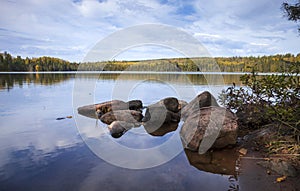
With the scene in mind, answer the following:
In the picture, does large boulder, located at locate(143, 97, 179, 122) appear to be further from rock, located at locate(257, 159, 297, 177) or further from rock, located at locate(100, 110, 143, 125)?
rock, located at locate(257, 159, 297, 177)

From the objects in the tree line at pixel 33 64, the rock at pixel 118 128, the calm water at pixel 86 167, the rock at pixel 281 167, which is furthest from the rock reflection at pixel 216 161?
the tree line at pixel 33 64

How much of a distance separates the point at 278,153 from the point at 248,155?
67cm

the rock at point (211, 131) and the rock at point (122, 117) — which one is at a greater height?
the rock at point (211, 131)

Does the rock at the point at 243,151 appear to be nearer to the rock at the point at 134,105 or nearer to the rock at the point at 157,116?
the rock at the point at 157,116

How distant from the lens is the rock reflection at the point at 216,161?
4.42 metres

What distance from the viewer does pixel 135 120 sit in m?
8.59

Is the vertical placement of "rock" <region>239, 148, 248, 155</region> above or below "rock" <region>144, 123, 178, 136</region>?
above

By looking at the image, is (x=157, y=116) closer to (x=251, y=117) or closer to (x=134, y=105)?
(x=134, y=105)

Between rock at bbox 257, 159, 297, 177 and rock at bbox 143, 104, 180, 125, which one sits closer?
rock at bbox 257, 159, 297, 177

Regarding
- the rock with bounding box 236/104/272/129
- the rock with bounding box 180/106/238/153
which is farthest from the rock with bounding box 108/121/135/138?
the rock with bounding box 236/104/272/129

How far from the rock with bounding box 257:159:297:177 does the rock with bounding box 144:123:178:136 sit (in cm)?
360

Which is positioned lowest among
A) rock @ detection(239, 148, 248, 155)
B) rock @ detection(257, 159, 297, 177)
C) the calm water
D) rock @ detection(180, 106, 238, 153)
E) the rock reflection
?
the calm water

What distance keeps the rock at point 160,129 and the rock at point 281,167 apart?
3.60 metres

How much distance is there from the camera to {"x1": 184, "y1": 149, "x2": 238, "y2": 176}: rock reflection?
4422mm
